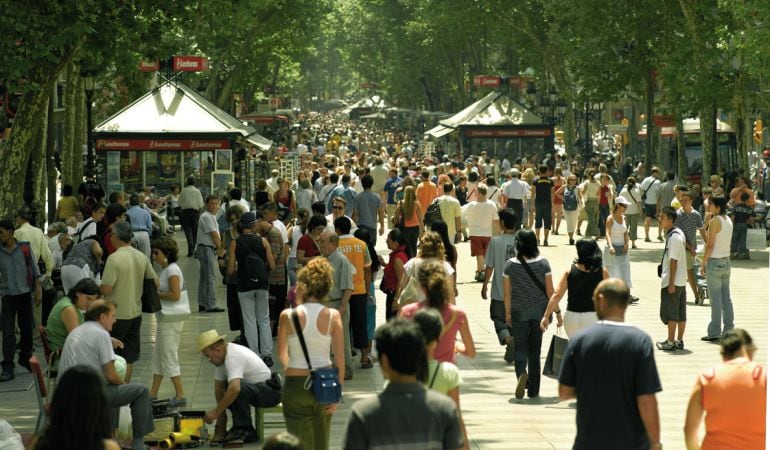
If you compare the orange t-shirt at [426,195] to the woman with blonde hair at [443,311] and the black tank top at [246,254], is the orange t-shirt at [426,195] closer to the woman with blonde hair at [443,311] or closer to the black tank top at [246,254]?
the black tank top at [246,254]

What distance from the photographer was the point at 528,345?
42.5 ft

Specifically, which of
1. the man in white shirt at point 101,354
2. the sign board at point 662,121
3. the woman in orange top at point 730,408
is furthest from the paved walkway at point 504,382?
the sign board at point 662,121

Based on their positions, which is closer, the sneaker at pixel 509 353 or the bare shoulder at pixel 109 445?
the bare shoulder at pixel 109 445

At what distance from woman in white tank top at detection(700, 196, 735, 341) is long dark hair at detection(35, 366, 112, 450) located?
11171 mm

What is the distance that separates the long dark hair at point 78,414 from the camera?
6.19 m

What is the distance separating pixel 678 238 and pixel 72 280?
20.4 feet

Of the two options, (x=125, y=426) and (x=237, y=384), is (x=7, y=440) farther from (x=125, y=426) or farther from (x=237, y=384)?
(x=237, y=384)

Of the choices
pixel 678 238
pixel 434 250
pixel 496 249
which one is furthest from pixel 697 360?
pixel 434 250

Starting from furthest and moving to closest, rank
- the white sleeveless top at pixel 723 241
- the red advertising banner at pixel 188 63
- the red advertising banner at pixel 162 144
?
the red advertising banner at pixel 188 63 < the red advertising banner at pixel 162 144 < the white sleeveless top at pixel 723 241

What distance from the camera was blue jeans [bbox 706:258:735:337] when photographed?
54.2 feet

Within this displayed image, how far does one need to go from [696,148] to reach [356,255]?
37203 mm

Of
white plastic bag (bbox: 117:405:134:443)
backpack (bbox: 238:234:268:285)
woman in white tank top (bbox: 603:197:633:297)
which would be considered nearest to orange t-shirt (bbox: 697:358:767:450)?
white plastic bag (bbox: 117:405:134:443)

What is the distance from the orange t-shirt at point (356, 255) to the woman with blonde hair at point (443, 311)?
475 cm

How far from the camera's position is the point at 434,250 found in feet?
41.1
